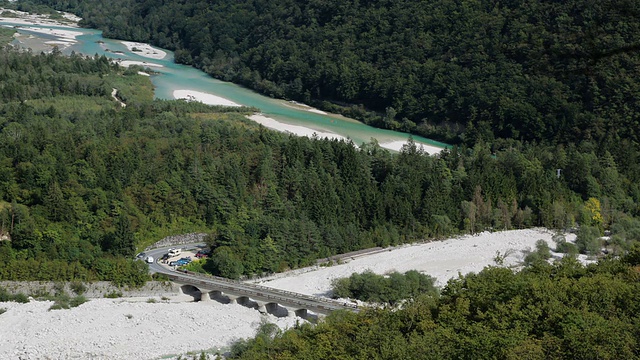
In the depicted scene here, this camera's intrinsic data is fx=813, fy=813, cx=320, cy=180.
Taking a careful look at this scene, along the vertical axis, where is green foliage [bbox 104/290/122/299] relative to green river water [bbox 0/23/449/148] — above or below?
below

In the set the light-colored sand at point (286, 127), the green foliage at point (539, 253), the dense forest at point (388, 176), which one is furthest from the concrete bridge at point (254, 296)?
the light-colored sand at point (286, 127)

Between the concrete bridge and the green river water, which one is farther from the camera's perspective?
the green river water

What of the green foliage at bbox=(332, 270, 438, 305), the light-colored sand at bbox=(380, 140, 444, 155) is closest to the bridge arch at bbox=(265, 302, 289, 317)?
the green foliage at bbox=(332, 270, 438, 305)

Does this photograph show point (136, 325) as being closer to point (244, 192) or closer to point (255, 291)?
point (255, 291)

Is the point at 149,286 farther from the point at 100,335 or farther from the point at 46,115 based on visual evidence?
the point at 46,115

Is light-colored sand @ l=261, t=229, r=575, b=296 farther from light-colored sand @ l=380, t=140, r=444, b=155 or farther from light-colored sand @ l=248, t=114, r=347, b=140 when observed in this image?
light-colored sand @ l=248, t=114, r=347, b=140

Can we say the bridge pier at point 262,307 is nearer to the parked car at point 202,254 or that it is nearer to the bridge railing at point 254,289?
the bridge railing at point 254,289
